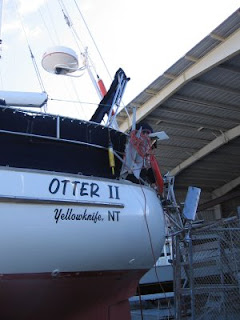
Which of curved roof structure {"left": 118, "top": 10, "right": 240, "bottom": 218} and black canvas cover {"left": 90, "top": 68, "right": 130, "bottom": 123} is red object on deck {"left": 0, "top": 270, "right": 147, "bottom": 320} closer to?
black canvas cover {"left": 90, "top": 68, "right": 130, "bottom": 123}

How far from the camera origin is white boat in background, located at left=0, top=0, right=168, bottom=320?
506 cm

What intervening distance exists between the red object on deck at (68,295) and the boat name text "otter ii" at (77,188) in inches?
43.0

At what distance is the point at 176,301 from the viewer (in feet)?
22.9

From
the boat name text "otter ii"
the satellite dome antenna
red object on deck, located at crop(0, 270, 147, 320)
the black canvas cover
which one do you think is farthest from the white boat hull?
the satellite dome antenna

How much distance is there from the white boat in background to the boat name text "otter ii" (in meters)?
0.02

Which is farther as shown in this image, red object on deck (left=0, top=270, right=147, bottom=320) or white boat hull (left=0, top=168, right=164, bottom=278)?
red object on deck (left=0, top=270, right=147, bottom=320)

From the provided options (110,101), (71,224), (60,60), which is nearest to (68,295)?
(71,224)

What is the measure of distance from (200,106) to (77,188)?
14.4 meters

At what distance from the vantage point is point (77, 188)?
565 centimetres

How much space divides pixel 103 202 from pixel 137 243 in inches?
32.9

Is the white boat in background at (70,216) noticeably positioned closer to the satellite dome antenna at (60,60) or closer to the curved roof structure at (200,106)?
the satellite dome antenna at (60,60)

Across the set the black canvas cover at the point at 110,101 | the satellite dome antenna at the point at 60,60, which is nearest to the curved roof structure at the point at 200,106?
the satellite dome antenna at the point at 60,60

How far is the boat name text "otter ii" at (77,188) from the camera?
5.45 meters

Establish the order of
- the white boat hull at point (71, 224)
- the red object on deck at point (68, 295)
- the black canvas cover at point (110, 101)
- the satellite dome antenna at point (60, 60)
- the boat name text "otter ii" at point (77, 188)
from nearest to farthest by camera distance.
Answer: the white boat hull at point (71, 224)
the red object on deck at point (68, 295)
the boat name text "otter ii" at point (77, 188)
the black canvas cover at point (110, 101)
the satellite dome antenna at point (60, 60)
